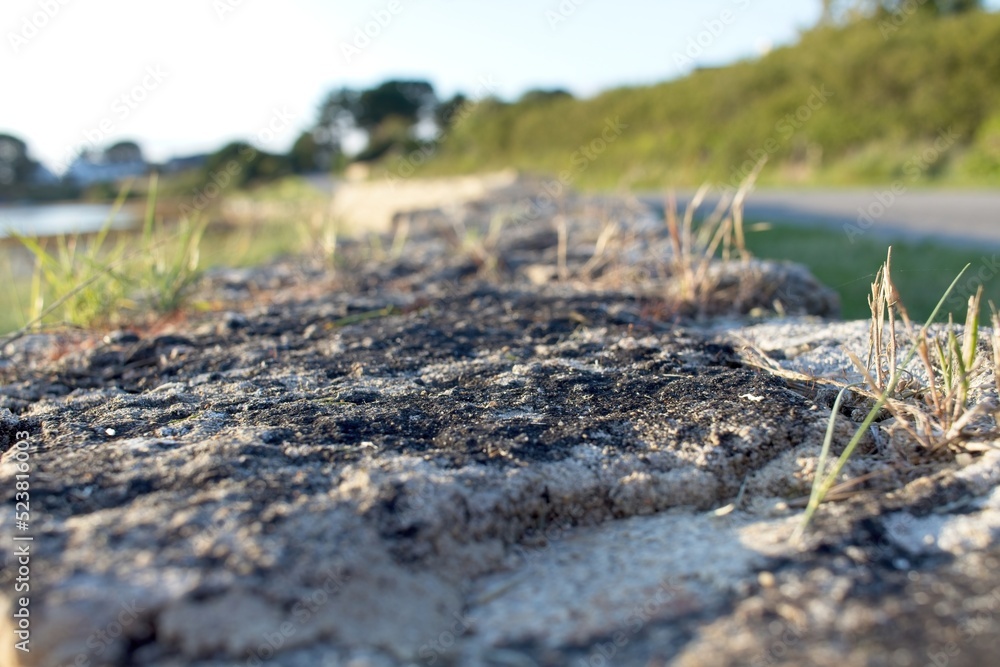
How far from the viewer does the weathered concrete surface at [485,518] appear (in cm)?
85

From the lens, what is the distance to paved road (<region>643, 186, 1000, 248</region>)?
16.4 feet

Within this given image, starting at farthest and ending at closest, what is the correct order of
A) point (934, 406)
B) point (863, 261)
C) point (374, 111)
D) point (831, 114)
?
point (374, 111)
point (831, 114)
point (863, 261)
point (934, 406)

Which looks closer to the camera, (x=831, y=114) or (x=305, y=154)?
(x=831, y=114)

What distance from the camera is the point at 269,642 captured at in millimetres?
847

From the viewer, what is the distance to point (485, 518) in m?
1.11

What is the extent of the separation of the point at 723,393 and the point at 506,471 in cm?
56

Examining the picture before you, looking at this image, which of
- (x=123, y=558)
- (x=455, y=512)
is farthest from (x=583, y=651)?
(x=123, y=558)

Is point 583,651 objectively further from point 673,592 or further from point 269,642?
point 269,642

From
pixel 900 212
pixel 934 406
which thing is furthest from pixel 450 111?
pixel 934 406

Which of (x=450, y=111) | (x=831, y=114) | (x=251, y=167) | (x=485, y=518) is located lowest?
(x=485, y=518)

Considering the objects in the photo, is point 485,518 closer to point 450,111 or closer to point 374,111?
point 450,111

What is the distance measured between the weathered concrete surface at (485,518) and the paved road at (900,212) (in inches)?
153

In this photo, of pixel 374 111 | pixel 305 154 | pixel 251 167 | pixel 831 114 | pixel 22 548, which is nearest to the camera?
pixel 22 548

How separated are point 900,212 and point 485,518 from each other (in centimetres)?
665
